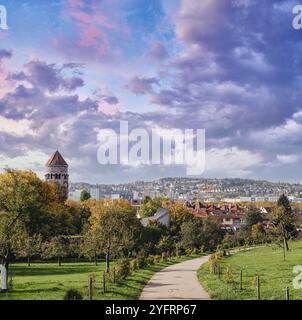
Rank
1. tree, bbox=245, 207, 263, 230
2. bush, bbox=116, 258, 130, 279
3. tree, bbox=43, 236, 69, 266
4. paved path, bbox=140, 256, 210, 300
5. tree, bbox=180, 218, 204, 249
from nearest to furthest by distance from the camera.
A: paved path, bbox=140, 256, 210, 300 → bush, bbox=116, 258, 130, 279 → tree, bbox=43, 236, 69, 266 → tree, bbox=180, 218, 204, 249 → tree, bbox=245, 207, 263, 230

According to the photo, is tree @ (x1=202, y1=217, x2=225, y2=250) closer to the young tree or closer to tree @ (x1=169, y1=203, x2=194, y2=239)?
tree @ (x1=169, y1=203, x2=194, y2=239)

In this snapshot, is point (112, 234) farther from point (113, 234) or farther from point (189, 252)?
point (189, 252)

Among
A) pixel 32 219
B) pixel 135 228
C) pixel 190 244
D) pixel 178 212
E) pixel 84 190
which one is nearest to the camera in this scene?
pixel 32 219

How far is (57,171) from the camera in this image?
262 ft

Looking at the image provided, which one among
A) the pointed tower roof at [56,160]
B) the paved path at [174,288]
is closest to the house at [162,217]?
the pointed tower roof at [56,160]

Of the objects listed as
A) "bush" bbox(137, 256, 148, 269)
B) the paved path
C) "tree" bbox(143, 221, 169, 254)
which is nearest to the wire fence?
the paved path

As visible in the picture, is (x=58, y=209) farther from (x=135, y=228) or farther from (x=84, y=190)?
(x=84, y=190)

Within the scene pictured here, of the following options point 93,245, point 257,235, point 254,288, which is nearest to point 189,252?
point 93,245

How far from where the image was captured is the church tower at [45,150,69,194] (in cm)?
7962

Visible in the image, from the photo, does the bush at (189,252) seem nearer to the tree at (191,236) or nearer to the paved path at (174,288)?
the tree at (191,236)
